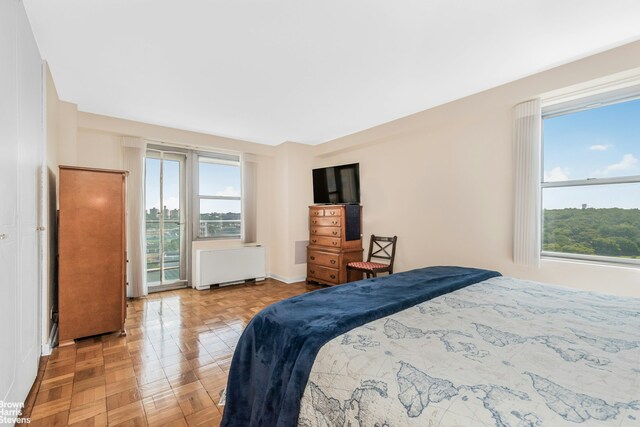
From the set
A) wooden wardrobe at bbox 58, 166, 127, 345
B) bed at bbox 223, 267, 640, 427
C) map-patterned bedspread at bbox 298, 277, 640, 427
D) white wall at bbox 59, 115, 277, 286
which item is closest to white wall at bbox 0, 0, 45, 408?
wooden wardrobe at bbox 58, 166, 127, 345

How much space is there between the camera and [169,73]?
2.54 metres

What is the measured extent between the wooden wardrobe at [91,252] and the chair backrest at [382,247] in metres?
A: 3.12

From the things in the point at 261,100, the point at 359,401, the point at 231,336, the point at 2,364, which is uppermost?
the point at 261,100

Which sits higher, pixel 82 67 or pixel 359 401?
pixel 82 67

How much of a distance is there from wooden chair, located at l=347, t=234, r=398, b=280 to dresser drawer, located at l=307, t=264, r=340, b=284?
A: 0.75 feet

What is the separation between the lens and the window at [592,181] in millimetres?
2316

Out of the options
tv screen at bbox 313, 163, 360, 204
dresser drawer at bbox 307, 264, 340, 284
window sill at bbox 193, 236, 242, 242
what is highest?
tv screen at bbox 313, 163, 360, 204

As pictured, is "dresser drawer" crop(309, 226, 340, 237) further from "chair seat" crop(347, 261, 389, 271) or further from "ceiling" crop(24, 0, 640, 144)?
"ceiling" crop(24, 0, 640, 144)

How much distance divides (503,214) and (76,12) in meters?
3.89

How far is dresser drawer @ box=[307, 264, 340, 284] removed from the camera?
4195mm

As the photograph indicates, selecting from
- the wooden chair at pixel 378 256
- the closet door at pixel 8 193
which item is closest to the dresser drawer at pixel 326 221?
the wooden chair at pixel 378 256

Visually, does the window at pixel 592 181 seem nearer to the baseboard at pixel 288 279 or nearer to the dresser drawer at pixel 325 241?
the dresser drawer at pixel 325 241

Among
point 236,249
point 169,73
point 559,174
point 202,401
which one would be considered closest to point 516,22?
point 559,174

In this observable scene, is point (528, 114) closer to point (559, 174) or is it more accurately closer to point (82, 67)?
point (559, 174)
